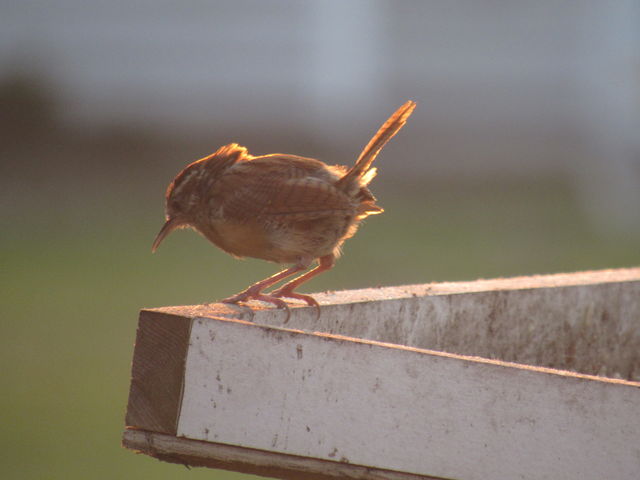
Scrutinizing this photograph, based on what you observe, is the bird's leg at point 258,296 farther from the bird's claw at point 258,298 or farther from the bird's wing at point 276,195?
the bird's wing at point 276,195

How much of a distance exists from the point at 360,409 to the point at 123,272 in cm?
1238

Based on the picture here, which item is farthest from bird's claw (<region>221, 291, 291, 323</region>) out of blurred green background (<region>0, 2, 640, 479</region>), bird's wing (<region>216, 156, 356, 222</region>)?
blurred green background (<region>0, 2, 640, 479</region>)

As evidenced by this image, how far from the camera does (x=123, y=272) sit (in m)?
14.4

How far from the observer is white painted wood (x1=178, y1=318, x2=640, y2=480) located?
7.62ft

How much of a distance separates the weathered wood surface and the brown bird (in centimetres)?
77

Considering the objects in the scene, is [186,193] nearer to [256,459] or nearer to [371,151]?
[371,151]

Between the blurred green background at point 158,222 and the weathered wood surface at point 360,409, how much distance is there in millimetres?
6489

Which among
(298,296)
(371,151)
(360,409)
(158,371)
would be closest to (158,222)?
(371,151)

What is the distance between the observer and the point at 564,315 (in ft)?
12.0

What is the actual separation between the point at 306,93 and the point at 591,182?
518 cm

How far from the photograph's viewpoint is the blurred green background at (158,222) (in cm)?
1113

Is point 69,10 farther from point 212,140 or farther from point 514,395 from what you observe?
point 514,395

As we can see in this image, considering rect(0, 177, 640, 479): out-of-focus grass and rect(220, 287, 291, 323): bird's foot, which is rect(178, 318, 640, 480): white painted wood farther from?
rect(0, 177, 640, 479): out-of-focus grass

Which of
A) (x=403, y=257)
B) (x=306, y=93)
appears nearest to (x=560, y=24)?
(x=306, y=93)
